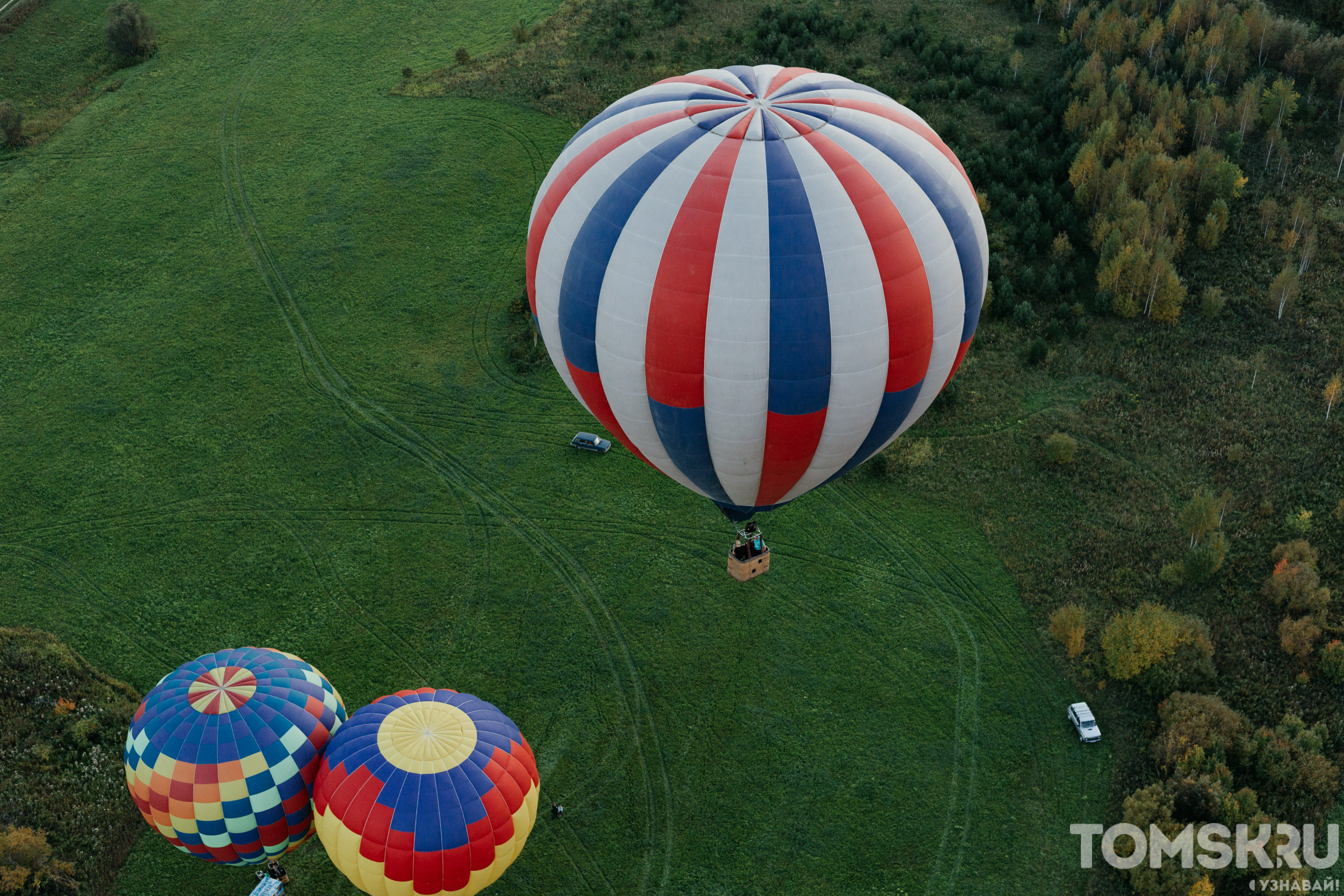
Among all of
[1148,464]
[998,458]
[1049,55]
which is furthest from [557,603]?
[1049,55]

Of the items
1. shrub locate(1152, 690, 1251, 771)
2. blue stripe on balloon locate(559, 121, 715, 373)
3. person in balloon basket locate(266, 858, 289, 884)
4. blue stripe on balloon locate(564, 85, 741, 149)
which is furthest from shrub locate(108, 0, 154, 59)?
shrub locate(1152, 690, 1251, 771)

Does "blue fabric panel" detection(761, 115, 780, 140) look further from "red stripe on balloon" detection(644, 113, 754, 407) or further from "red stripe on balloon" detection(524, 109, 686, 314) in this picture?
"red stripe on balloon" detection(524, 109, 686, 314)

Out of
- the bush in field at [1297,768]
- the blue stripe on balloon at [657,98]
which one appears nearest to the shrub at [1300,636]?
the bush in field at [1297,768]

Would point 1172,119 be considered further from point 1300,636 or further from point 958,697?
point 958,697

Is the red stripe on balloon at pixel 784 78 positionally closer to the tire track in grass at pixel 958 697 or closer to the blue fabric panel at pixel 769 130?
the blue fabric panel at pixel 769 130

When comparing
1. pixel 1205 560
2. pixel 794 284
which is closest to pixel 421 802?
pixel 794 284

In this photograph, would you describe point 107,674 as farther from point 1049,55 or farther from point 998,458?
point 1049,55

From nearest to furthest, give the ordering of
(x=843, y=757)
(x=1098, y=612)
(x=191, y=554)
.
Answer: (x=843, y=757) < (x=1098, y=612) < (x=191, y=554)

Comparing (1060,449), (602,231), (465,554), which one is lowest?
(465,554)
